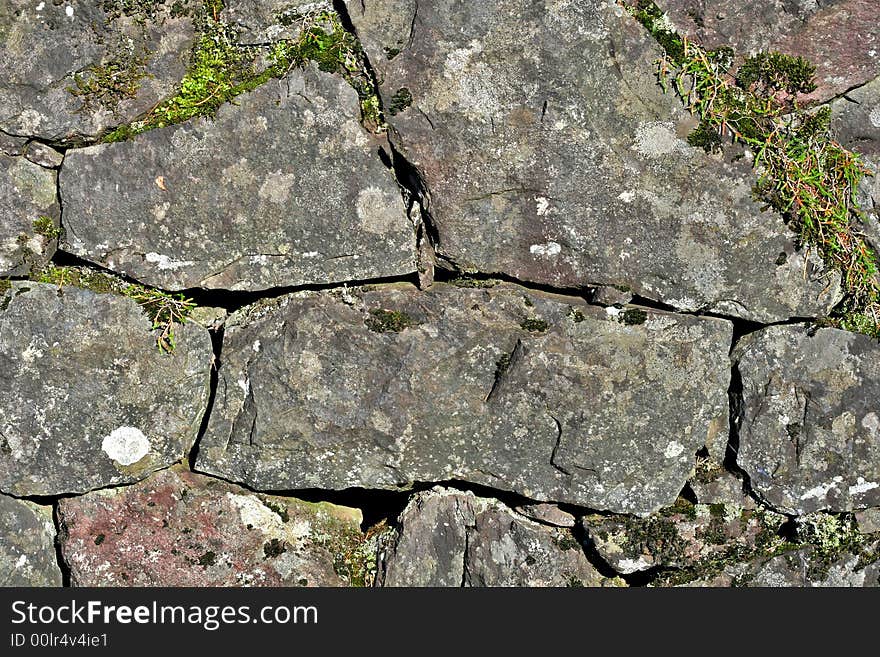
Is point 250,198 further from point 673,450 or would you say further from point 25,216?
point 673,450

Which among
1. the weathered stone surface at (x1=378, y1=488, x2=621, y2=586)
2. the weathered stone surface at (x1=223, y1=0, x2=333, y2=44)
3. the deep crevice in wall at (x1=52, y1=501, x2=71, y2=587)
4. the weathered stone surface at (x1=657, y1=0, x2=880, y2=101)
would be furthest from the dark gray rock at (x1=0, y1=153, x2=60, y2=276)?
the weathered stone surface at (x1=657, y1=0, x2=880, y2=101)

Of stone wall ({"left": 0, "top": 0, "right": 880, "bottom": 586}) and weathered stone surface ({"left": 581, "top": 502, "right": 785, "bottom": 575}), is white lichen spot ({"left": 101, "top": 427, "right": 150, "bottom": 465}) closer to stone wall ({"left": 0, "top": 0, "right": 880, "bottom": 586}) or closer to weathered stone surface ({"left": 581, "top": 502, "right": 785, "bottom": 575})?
stone wall ({"left": 0, "top": 0, "right": 880, "bottom": 586})

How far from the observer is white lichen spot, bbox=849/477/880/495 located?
156 inches

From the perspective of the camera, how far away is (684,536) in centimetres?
408

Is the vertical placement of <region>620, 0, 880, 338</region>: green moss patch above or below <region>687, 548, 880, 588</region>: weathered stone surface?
above

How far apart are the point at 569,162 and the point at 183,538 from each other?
2.83 metres

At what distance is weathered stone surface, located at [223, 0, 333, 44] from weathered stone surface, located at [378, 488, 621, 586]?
2.51m

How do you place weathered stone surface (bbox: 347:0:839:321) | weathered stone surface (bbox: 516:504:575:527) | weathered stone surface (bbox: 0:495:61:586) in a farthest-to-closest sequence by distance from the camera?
1. weathered stone surface (bbox: 516:504:575:527)
2. weathered stone surface (bbox: 0:495:61:586)
3. weathered stone surface (bbox: 347:0:839:321)

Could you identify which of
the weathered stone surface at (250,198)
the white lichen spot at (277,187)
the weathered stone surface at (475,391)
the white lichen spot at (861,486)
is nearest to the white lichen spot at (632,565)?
the weathered stone surface at (475,391)

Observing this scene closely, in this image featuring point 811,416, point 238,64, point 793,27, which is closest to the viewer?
point 793,27

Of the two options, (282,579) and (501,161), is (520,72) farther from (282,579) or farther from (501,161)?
(282,579)

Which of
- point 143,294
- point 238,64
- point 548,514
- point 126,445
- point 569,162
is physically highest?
point 238,64

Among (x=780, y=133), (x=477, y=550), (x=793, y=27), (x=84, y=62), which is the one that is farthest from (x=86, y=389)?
(x=793, y=27)

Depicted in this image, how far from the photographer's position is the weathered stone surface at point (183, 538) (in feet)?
13.4
